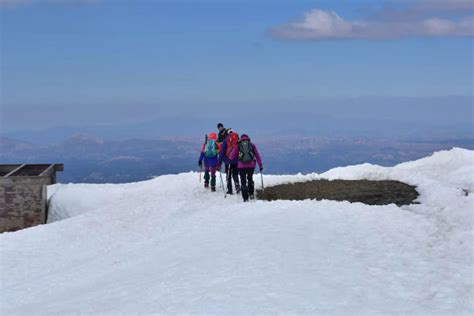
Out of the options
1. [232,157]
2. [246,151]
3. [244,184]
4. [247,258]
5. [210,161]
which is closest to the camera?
[247,258]

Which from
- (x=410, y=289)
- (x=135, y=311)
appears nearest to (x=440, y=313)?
(x=410, y=289)

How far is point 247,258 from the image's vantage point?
47.1 feet

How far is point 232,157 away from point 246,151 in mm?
1549

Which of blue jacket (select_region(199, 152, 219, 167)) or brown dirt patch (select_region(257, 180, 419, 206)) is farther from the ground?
blue jacket (select_region(199, 152, 219, 167))

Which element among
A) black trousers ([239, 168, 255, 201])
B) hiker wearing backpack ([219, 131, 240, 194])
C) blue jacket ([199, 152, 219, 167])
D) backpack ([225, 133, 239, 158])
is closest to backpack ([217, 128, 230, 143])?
blue jacket ([199, 152, 219, 167])

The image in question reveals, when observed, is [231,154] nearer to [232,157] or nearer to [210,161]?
[232,157]

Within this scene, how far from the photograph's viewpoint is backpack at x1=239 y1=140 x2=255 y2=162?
23.0 meters

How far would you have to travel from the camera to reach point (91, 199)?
3066 centimetres

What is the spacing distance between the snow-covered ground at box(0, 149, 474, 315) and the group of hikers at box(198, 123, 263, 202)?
39.8 inches

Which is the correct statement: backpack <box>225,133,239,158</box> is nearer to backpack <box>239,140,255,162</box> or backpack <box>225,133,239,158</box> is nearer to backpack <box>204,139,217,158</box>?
backpack <box>239,140,255,162</box>

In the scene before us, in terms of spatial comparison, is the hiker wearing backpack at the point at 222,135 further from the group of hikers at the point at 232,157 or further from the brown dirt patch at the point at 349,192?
the brown dirt patch at the point at 349,192

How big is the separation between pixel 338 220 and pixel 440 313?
768 centimetres

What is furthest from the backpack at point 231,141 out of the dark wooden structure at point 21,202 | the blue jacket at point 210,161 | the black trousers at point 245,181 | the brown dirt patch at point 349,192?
the dark wooden structure at point 21,202

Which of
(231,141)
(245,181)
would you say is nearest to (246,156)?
(245,181)
